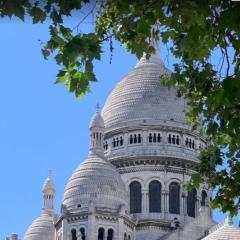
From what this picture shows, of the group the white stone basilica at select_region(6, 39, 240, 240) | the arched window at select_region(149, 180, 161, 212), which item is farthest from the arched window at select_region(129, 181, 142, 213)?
the arched window at select_region(149, 180, 161, 212)

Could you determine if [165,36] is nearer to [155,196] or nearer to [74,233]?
[74,233]

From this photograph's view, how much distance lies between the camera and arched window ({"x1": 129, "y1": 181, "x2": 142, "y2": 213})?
6988cm

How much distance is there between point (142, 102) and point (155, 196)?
26.4ft

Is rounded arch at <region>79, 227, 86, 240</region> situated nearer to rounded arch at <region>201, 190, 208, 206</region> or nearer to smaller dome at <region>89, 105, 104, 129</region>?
smaller dome at <region>89, 105, 104, 129</region>

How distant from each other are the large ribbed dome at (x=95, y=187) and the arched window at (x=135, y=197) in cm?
378

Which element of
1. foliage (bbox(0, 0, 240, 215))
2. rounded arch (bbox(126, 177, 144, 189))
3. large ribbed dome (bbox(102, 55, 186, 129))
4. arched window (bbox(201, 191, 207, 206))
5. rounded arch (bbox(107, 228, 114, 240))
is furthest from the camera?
large ribbed dome (bbox(102, 55, 186, 129))

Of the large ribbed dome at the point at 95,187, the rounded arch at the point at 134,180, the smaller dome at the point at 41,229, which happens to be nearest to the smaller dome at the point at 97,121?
the large ribbed dome at the point at 95,187

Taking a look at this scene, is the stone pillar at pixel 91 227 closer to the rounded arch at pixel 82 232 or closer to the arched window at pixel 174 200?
the rounded arch at pixel 82 232

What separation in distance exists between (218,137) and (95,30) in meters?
3.42

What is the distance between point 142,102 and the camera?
74.9 metres

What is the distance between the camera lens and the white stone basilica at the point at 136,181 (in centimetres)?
6309

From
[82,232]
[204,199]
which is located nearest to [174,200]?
[204,199]

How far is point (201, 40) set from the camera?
13.5 metres

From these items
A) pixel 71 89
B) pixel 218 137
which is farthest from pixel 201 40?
pixel 218 137
